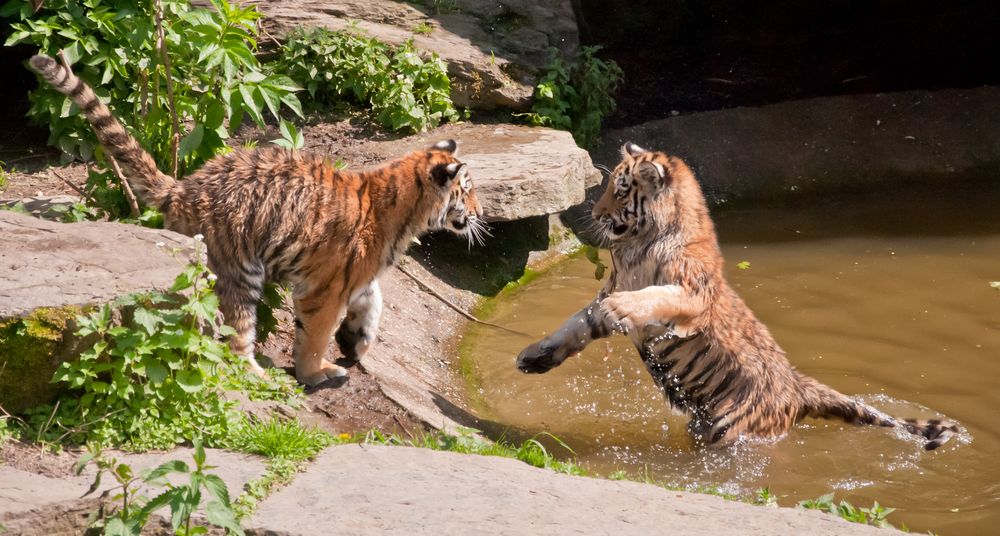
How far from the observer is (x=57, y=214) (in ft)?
19.2

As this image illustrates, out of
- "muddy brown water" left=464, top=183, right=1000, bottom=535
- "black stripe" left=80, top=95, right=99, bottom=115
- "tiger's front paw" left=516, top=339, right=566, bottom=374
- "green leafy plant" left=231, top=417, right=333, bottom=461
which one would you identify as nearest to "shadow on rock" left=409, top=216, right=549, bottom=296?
"muddy brown water" left=464, top=183, right=1000, bottom=535

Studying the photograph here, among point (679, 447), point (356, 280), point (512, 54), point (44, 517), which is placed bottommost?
point (679, 447)

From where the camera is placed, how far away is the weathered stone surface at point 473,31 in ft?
29.9

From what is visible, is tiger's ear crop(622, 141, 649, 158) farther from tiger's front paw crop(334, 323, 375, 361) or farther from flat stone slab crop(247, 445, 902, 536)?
flat stone slab crop(247, 445, 902, 536)

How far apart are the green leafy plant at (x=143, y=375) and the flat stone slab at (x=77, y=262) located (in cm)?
14

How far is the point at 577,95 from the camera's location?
9.70 m

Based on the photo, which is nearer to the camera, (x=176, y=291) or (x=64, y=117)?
(x=176, y=291)

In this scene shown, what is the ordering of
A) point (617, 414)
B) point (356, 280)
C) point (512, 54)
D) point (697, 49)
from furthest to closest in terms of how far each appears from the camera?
point (697, 49)
point (512, 54)
point (617, 414)
point (356, 280)

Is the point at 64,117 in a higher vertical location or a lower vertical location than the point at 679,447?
higher

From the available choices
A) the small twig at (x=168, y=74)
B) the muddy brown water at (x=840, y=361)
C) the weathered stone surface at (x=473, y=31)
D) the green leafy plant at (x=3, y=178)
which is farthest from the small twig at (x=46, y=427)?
the weathered stone surface at (x=473, y=31)

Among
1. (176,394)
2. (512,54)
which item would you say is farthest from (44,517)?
(512,54)

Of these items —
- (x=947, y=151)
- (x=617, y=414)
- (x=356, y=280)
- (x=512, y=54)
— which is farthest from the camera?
(x=947, y=151)

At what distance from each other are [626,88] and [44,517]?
889 cm

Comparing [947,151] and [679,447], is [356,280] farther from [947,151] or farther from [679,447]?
[947,151]
